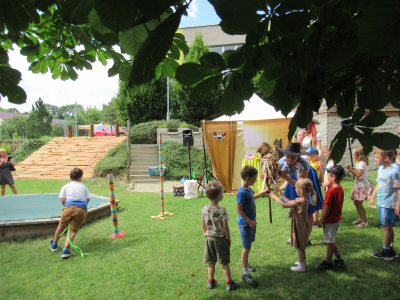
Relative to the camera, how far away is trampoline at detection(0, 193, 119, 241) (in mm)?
5106

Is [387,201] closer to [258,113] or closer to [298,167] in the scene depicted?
[298,167]

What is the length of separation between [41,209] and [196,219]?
3648mm

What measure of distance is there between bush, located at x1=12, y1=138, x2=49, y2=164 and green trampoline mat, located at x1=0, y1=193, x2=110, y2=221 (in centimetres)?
1227

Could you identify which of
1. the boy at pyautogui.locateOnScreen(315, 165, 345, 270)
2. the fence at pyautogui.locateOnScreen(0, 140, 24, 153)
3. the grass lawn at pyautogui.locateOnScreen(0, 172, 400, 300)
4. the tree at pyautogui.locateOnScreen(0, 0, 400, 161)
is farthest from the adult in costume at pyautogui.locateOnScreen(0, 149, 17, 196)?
the fence at pyautogui.locateOnScreen(0, 140, 24, 153)

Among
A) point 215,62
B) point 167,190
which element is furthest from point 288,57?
point 167,190

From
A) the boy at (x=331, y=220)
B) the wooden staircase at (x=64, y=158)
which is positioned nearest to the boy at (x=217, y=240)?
the boy at (x=331, y=220)

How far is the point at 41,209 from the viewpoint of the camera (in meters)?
6.17

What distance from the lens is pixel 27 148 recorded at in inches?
728

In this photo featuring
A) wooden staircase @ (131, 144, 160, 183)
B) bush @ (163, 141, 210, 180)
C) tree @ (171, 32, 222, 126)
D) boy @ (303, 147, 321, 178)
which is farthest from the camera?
tree @ (171, 32, 222, 126)

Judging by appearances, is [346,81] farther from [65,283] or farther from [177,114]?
[177,114]

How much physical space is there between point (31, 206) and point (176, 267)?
4.72m

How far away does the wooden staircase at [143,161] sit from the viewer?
12629mm

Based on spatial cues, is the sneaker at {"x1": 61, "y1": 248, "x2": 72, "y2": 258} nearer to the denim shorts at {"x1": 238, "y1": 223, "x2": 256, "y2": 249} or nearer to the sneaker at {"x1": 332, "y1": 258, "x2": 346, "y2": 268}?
the denim shorts at {"x1": 238, "y1": 223, "x2": 256, "y2": 249}

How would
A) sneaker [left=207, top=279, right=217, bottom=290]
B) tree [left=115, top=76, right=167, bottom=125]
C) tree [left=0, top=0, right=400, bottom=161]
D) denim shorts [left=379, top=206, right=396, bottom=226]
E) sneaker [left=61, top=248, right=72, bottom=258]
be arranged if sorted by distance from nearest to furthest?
tree [left=0, top=0, right=400, bottom=161], sneaker [left=207, top=279, right=217, bottom=290], denim shorts [left=379, top=206, right=396, bottom=226], sneaker [left=61, top=248, right=72, bottom=258], tree [left=115, top=76, right=167, bottom=125]
